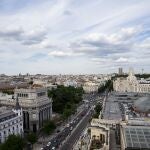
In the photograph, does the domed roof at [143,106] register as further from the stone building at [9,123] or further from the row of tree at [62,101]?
the row of tree at [62,101]

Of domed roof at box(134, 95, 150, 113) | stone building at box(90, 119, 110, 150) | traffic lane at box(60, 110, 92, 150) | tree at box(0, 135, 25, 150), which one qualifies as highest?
domed roof at box(134, 95, 150, 113)

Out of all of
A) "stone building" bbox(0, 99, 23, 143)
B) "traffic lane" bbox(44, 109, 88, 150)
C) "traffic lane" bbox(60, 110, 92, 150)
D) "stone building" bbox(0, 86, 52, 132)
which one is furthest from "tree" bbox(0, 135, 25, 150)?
"stone building" bbox(0, 86, 52, 132)

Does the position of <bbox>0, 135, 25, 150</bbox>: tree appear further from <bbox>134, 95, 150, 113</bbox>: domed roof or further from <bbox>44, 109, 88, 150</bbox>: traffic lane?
<bbox>134, 95, 150, 113</bbox>: domed roof

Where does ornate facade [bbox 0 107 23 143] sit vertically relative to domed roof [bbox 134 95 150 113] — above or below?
below

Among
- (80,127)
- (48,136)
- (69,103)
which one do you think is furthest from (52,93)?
(48,136)

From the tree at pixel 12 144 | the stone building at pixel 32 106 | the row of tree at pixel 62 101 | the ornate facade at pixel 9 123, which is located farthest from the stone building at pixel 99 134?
the row of tree at pixel 62 101

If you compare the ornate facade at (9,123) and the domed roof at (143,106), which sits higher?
the domed roof at (143,106)

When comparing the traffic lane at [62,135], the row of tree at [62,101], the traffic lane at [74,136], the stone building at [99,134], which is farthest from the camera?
the row of tree at [62,101]

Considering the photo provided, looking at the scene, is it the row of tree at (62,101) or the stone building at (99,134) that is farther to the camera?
the row of tree at (62,101)

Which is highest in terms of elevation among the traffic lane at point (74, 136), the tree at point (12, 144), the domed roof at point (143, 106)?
the domed roof at point (143, 106)

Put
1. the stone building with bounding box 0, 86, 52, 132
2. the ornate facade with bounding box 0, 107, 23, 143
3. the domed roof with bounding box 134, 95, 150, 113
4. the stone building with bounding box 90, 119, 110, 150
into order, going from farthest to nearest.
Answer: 1. the stone building with bounding box 0, 86, 52, 132
2. the domed roof with bounding box 134, 95, 150, 113
3. the ornate facade with bounding box 0, 107, 23, 143
4. the stone building with bounding box 90, 119, 110, 150

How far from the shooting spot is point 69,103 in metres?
133

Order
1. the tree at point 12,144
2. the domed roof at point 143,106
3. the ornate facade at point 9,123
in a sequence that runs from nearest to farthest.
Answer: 1. the tree at point 12,144
2. the ornate facade at point 9,123
3. the domed roof at point 143,106

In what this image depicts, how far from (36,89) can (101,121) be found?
3428 centimetres
